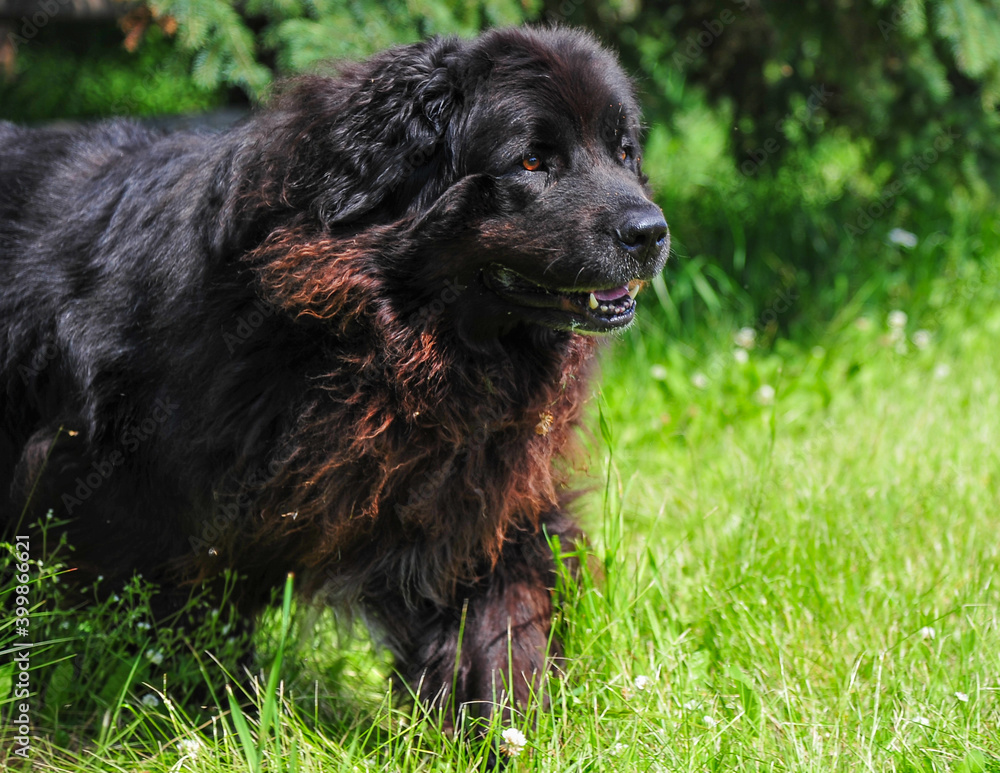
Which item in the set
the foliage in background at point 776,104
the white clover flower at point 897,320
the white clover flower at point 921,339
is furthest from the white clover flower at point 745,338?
the white clover flower at point 921,339

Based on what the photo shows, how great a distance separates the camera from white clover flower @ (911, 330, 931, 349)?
4.83 m

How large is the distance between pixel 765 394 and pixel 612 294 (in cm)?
180

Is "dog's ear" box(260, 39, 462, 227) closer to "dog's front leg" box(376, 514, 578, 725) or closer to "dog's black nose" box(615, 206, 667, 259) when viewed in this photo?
"dog's black nose" box(615, 206, 667, 259)

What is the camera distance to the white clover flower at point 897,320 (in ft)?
16.0

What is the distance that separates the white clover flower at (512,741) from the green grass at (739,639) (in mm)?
36

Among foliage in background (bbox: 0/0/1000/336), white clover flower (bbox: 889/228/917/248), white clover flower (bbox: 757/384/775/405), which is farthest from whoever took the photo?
white clover flower (bbox: 889/228/917/248)

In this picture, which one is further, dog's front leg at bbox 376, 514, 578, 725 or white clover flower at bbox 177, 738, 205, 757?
dog's front leg at bbox 376, 514, 578, 725

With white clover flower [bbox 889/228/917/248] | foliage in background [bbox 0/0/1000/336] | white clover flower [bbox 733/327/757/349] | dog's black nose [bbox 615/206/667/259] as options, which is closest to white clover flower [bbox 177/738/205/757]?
dog's black nose [bbox 615/206/667/259]

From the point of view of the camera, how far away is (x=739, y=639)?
2.80 m

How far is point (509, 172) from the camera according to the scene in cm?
260

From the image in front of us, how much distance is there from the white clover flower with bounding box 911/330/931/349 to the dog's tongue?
8.75ft

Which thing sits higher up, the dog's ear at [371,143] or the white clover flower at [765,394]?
the dog's ear at [371,143]

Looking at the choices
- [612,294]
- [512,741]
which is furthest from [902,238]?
[512,741]

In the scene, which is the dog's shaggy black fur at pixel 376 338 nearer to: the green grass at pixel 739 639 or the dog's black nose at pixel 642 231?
the dog's black nose at pixel 642 231
